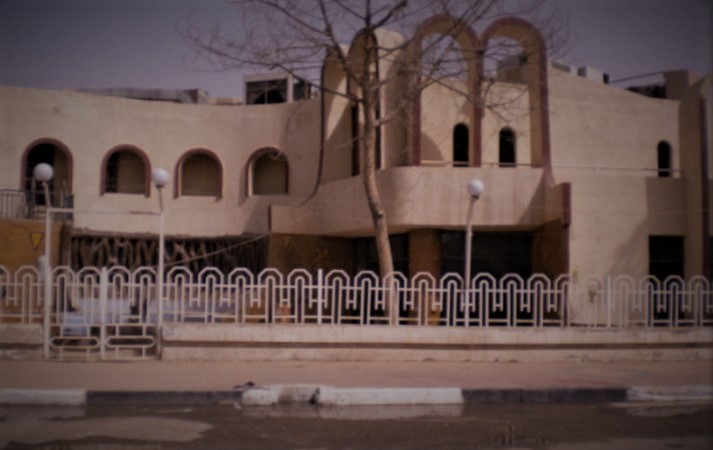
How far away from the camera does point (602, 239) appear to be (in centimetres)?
1780

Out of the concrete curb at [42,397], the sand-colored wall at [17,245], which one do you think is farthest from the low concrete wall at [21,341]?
the sand-colored wall at [17,245]

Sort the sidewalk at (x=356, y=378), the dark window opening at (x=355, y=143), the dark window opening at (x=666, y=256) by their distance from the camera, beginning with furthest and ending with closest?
the dark window opening at (x=355, y=143), the dark window opening at (x=666, y=256), the sidewalk at (x=356, y=378)

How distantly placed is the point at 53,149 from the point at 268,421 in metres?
16.9

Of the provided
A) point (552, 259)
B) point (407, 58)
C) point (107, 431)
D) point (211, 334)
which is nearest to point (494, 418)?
point (107, 431)

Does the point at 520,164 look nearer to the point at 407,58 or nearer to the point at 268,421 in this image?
Result: the point at 407,58

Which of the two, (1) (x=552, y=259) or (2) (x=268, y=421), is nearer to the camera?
(2) (x=268, y=421)

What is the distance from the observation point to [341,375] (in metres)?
10.8

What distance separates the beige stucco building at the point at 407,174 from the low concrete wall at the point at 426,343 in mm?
4222

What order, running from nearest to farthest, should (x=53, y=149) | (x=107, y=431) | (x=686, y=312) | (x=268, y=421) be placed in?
(x=107, y=431) → (x=268, y=421) → (x=686, y=312) → (x=53, y=149)

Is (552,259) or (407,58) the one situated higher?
(407,58)

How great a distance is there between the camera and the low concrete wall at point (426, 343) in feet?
39.7

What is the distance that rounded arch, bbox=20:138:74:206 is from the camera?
71.3 feet

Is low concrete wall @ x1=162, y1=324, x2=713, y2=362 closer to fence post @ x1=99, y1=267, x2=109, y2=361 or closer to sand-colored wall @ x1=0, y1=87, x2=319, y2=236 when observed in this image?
fence post @ x1=99, y1=267, x2=109, y2=361

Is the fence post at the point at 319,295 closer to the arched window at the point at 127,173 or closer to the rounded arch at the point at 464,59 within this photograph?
the rounded arch at the point at 464,59
